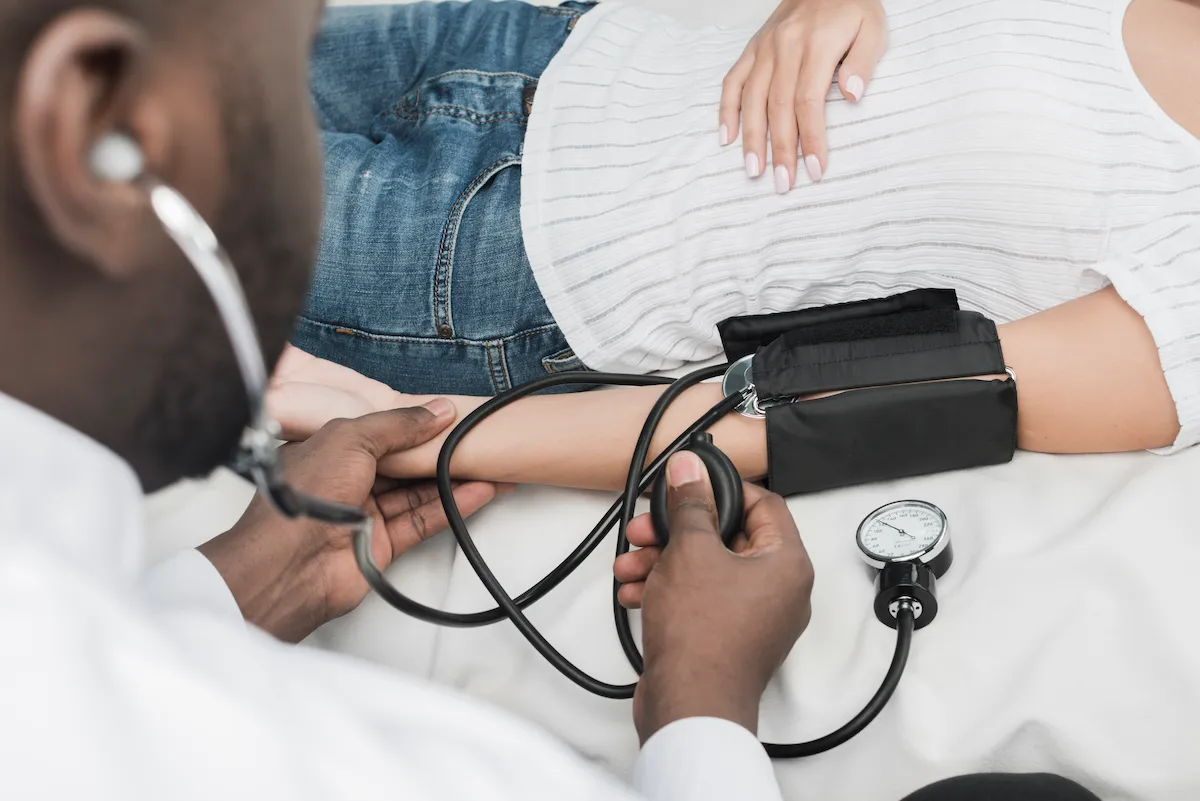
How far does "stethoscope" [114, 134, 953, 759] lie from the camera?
21.0 inches

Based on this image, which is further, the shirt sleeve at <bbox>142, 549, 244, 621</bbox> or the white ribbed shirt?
the white ribbed shirt

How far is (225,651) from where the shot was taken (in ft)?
1.55

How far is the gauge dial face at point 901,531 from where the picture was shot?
774mm

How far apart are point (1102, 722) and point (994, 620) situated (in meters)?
0.10

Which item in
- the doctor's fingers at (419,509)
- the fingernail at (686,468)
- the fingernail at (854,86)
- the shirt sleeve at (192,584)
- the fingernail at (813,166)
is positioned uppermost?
the fingernail at (854,86)

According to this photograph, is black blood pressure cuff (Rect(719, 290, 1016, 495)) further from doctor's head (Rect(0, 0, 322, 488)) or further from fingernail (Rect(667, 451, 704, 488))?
doctor's head (Rect(0, 0, 322, 488))

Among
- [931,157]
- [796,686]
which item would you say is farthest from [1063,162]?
[796,686]

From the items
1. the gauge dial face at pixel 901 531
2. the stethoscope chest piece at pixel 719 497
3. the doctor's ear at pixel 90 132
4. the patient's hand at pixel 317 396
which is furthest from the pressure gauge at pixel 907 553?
the doctor's ear at pixel 90 132

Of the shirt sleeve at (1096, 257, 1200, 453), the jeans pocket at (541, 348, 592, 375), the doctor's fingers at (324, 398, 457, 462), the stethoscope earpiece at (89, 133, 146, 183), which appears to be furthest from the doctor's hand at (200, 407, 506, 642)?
the shirt sleeve at (1096, 257, 1200, 453)

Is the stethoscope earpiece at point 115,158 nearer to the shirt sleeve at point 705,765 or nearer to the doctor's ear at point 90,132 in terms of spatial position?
the doctor's ear at point 90,132

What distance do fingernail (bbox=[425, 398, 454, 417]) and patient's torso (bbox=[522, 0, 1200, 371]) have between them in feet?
0.46

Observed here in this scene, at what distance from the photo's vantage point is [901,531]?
0.80 metres

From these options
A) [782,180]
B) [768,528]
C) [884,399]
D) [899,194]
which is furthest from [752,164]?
[768,528]

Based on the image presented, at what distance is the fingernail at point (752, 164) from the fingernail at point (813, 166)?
4cm
